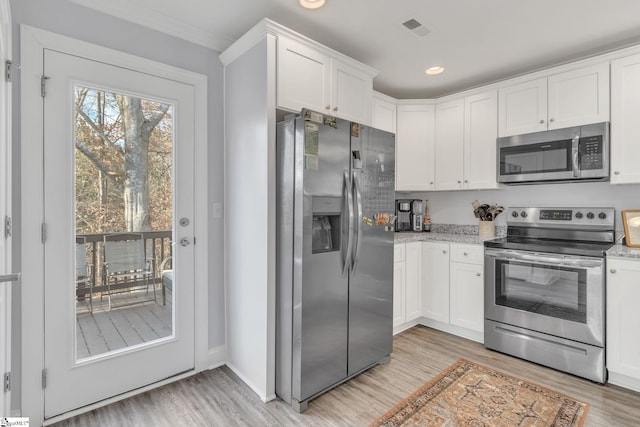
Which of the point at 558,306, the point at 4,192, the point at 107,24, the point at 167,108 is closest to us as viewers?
the point at 4,192

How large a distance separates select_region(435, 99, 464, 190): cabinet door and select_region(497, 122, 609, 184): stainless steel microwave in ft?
1.33

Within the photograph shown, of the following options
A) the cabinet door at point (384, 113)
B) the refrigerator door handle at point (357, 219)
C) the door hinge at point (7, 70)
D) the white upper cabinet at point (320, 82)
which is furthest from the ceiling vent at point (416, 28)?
the door hinge at point (7, 70)

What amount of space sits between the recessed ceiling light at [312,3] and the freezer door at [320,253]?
0.71 m

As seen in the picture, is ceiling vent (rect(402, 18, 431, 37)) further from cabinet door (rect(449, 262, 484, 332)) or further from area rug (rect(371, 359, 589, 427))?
area rug (rect(371, 359, 589, 427))

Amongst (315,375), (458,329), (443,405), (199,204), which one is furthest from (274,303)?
(458,329)

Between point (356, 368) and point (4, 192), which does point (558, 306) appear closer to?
point (356, 368)

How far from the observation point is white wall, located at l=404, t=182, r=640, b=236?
275cm

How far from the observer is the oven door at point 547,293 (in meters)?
2.38

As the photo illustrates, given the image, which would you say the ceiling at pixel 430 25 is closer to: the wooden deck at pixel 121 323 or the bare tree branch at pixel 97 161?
the bare tree branch at pixel 97 161

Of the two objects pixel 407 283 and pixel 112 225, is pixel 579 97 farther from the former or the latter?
pixel 112 225

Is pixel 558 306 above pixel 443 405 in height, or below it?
above

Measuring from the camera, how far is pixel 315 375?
83.7 inches

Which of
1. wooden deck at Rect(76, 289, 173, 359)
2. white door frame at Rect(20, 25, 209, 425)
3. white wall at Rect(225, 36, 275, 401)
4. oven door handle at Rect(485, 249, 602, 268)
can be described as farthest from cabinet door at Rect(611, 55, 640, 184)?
white door frame at Rect(20, 25, 209, 425)

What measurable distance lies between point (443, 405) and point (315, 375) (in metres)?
0.85
